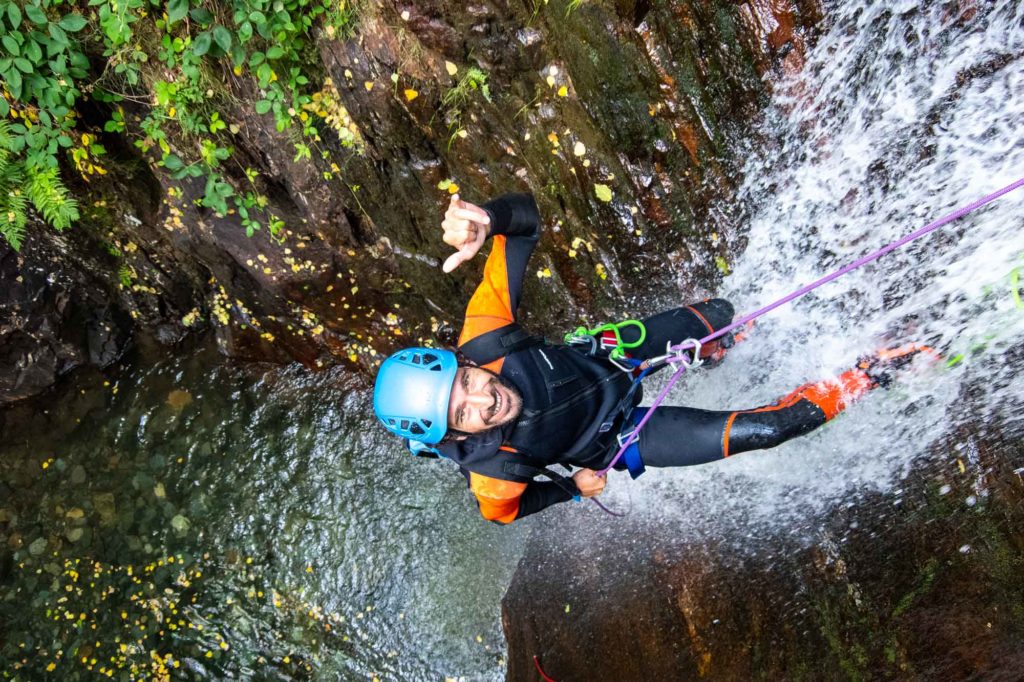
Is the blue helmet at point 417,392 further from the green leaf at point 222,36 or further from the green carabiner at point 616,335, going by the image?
the green leaf at point 222,36

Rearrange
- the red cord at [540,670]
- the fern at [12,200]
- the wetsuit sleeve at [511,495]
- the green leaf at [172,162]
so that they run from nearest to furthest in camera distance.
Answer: the wetsuit sleeve at [511,495] < the green leaf at [172,162] < the fern at [12,200] < the red cord at [540,670]

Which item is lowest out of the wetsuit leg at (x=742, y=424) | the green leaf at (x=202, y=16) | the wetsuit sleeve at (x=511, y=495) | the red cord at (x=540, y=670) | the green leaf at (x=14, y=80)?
the red cord at (x=540, y=670)

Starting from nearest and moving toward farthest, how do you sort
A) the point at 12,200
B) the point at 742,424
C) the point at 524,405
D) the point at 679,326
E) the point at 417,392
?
the point at 417,392 < the point at 524,405 < the point at 742,424 < the point at 679,326 < the point at 12,200

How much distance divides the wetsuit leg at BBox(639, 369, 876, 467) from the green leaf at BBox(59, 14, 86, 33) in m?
Answer: 4.34

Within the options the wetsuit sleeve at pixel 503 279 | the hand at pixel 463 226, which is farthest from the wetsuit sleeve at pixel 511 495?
the hand at pixel 463 226

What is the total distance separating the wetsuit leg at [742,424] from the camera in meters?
3.42

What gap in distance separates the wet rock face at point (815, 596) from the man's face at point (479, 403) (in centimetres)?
221

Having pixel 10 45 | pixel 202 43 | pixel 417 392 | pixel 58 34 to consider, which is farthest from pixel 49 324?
pixel 417 392

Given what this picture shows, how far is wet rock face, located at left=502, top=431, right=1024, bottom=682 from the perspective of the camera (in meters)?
3.38

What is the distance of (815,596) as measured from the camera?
12.8 feet

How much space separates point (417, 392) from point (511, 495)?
2.51 feet

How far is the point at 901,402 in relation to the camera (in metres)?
3.76

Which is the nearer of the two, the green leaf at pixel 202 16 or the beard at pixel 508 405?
the beard at pixel 508 405

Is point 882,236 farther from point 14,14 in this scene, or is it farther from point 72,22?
point 14,14
